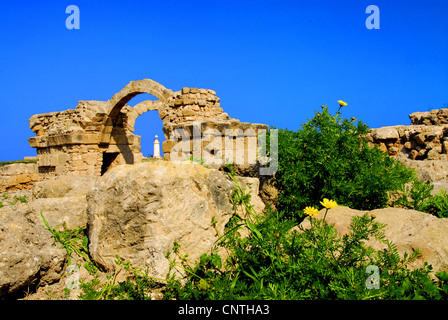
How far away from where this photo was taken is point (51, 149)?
1362 cm

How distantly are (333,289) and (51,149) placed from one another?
13872mm

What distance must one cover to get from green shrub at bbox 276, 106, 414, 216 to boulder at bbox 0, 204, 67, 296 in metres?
2.04

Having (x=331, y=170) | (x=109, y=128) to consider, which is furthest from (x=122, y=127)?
(x=331, y=170)

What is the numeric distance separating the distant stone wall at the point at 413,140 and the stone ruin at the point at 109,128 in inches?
142

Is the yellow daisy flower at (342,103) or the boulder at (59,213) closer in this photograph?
the boulder at (59,213)

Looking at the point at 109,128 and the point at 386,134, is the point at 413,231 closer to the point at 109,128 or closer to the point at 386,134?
the point at 386,134

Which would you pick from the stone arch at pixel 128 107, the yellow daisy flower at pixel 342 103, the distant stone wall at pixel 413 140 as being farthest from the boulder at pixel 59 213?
the stone arch at pixel 128 107

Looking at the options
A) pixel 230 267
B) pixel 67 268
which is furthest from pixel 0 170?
pixel 230 267

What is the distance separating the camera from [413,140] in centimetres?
752

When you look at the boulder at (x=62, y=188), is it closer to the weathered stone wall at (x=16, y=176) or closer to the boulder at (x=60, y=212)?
the boulder at (x=60, y=212)

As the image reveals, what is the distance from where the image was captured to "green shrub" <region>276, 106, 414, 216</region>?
3.24 m

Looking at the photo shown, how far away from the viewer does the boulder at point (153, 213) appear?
2.38 m

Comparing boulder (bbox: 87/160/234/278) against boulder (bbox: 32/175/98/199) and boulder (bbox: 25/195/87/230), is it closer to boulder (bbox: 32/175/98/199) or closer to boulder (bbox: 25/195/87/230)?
boulder (bbox: 25/195/87/230)

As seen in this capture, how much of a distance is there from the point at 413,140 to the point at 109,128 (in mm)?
10661
